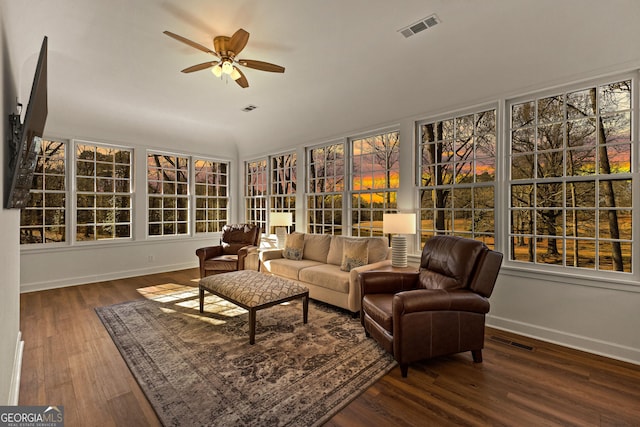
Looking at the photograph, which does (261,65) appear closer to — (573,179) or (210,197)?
(573,179)

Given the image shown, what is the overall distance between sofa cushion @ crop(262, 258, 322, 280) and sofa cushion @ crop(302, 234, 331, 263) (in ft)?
0.34

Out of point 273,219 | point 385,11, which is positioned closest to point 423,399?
point 385,11

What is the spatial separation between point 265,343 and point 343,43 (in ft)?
10.7

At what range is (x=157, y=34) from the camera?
307 cm

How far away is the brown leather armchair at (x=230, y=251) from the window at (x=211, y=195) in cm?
142

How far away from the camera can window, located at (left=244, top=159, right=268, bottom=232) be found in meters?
6.89

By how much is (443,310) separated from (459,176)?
6.75 ft

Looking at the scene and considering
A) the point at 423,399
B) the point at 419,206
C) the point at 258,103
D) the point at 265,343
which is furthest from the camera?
the point at 258,103

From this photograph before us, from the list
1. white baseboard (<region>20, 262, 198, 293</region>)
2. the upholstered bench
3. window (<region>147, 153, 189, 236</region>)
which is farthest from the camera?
window (<region>147, 153, 189, 236</region>)

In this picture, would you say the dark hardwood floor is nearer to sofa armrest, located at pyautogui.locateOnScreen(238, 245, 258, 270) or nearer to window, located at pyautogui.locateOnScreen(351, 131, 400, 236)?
sofa armrest, located at pyautogui.locateOnScreen(238, 245, 258, 270)

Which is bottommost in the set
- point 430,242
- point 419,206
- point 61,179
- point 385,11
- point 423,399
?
point 423,399

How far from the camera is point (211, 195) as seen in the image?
7094 mm

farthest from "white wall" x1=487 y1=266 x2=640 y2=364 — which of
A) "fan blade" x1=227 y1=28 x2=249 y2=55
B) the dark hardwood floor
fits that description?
"fan blade" x1=227 y1=28 x2=249 y2=55

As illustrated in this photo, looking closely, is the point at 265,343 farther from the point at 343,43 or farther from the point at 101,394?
the point at 343,43
